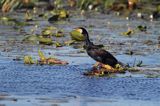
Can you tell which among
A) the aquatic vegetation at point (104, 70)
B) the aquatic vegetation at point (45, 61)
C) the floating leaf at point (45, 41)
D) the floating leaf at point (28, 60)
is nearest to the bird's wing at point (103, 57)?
the aquatic vegetation at point (104, 70)

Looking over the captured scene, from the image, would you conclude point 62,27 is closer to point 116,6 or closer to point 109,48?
point 109,48

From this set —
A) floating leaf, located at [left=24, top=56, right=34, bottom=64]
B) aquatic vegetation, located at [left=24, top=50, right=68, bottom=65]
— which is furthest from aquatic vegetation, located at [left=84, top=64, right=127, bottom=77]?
floating leaf, located at [left=24, top=56, right=34, bottom=64]

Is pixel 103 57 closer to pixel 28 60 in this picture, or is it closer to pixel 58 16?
pixel 28 60

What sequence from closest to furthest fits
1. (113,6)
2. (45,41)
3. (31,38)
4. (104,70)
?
(104,70)
(45,41)
(31,38)
(113,6)

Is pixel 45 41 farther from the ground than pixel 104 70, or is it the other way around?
pixel 45 41

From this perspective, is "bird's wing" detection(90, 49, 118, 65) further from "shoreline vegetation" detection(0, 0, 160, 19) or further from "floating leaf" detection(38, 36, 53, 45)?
"shoreline vegetation" detection(0, 0, 160, 19)

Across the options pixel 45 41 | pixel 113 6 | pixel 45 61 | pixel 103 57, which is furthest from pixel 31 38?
pixel 113 6

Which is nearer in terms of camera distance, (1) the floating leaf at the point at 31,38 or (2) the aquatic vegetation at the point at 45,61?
(2) the aquatic vegetation at the point at 45,61

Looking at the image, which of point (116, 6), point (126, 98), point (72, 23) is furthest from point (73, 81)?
point (116, 6)

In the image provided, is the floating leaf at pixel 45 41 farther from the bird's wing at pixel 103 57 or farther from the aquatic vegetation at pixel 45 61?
the bird's wing at pixel 103 57

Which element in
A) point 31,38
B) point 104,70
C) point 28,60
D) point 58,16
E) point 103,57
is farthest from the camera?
point 58,16

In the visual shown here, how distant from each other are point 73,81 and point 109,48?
4.60 meters

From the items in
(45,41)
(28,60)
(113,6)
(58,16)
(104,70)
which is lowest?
(104,70)

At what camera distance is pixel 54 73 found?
12445 millimetres
